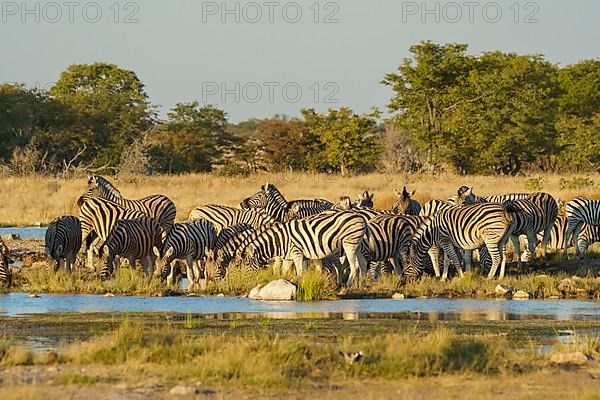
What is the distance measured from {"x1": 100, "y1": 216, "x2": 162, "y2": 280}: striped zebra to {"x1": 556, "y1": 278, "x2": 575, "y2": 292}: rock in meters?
6.58

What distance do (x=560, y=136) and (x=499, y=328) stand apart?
5113 cm

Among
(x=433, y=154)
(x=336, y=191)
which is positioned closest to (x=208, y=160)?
(x=433, y=154)

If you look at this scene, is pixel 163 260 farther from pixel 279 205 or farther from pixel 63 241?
pixel 279 205

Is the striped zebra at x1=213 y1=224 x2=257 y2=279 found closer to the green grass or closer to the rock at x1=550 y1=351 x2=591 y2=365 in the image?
the green grass

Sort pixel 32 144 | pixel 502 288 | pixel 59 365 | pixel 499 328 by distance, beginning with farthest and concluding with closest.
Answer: pixel 32 144 < pixel 502 288 < pixel 499 328 < pixel 59 365

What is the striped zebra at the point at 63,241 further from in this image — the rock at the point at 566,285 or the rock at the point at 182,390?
the rock at the point at 182,390

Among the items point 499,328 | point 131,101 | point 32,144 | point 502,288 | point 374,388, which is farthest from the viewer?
point 131,101

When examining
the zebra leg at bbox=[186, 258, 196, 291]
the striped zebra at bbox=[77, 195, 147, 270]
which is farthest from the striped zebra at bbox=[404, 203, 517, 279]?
the striped zebra at bbox=[77, 195, 147, 270]

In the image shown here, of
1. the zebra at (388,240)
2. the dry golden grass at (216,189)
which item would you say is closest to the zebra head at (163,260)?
the zebra at (388,240)

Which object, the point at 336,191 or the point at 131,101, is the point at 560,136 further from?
the point at 131,101

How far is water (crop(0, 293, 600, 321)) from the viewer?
1476cm

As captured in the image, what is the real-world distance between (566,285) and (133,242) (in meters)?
7.04

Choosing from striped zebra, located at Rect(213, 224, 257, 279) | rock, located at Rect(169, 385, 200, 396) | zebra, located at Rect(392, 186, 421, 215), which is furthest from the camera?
zebra, located at Rect(392, 186, 421, 215)

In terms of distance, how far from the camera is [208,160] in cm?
7231
